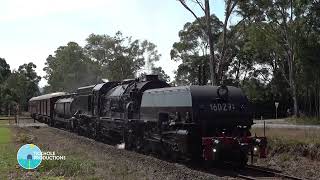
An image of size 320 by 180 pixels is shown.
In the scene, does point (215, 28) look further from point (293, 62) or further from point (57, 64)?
point (57, 64)

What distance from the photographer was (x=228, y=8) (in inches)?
1585

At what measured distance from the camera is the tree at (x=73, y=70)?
100188 millimetres

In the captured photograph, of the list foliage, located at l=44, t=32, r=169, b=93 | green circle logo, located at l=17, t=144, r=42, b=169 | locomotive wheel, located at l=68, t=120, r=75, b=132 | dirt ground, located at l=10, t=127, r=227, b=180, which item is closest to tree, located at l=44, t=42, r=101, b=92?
foliage, located at l=44, t=32, r=169, b=93

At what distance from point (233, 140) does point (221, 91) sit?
2.14m

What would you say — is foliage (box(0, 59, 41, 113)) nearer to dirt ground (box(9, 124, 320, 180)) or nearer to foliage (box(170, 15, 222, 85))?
foliage (box(170, 15, 222, 85))

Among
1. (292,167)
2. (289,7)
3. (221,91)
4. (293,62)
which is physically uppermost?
(289,7)

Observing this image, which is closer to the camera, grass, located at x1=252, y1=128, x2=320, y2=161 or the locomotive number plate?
the locomotive number plate

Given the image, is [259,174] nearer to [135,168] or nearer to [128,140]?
[135,168]

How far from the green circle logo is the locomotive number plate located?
632cm

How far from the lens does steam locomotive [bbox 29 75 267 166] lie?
16.7 metres

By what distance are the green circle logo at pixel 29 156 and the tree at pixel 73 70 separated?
8389 cm

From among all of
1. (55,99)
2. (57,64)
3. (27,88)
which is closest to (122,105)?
(55,99)

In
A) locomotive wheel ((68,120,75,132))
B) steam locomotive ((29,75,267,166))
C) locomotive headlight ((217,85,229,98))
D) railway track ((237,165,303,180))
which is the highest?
locomotive headlight ((217,85,229,98))

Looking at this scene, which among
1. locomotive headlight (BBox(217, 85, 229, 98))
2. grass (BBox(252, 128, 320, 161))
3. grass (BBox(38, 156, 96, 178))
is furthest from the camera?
grass (BBox(252, 128, 320, 161))
